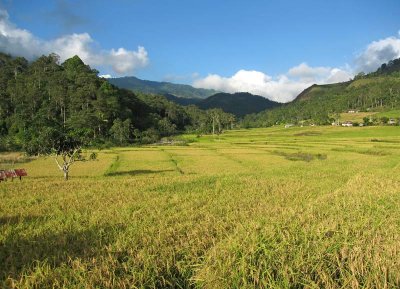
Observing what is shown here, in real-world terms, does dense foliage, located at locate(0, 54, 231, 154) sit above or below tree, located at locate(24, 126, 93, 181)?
above

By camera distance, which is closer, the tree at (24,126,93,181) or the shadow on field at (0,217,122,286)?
the shadow on field at (0,217,122,286)

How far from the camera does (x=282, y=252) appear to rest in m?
6.40

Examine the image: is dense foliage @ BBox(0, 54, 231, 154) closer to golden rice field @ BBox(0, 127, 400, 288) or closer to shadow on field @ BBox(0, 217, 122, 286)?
golden rice field @ BBox(0, 127, 400, 288)

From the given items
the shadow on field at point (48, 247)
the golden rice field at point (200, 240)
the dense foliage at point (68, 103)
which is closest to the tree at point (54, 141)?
the golden rice field at point (200, 240)

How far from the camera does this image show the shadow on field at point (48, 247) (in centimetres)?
652

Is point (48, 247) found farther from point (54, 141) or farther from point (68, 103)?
point (68, 103)

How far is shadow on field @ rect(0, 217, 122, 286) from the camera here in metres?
6.52

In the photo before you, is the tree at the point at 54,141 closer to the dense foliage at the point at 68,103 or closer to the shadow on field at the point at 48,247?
the shadow on field at the point at 48,247

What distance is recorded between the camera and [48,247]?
755cm

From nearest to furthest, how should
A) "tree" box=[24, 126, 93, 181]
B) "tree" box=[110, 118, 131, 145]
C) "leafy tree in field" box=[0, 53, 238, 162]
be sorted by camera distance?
"tree" box=[24, 126, 93, 181] → "leafy tree in field" box=[0, 53, 238, 162] → "tree" box=[110, 118, 131, 145]

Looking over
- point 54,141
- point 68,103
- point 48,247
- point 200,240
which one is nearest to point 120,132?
point 68,103

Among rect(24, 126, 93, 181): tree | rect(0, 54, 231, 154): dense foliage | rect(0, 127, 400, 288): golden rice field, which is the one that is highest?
rect(0, 54, 231, 154): dense foliage

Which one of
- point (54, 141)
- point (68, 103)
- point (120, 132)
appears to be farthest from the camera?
point (68, 103)

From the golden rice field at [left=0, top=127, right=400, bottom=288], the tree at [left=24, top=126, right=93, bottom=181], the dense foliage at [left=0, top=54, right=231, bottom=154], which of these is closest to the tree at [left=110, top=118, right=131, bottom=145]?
the dense foliage at [left=0, top=54, right=231, bottom=154]
